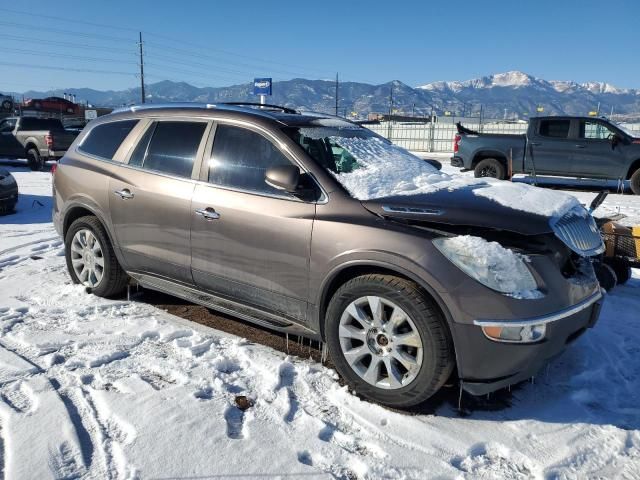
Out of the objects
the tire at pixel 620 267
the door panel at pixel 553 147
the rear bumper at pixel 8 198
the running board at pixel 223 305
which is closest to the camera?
the running board at pixel 223 305

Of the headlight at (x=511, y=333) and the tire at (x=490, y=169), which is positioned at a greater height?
the tire at (x=490, y=169)

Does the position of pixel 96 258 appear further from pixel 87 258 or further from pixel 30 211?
pixel 30 211

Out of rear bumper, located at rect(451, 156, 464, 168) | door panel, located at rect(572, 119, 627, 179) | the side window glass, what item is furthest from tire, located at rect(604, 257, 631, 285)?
rear bumper, located at rect(451, 156, 464, 168)

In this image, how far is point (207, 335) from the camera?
407 centimetres

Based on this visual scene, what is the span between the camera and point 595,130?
41.4 feet

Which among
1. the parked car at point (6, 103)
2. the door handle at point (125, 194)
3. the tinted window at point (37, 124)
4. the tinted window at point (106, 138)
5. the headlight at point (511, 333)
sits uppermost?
the parked car at point (6, 103)

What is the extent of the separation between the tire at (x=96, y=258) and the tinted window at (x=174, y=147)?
33.0 inches

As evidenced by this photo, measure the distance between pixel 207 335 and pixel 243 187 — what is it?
4.01ft

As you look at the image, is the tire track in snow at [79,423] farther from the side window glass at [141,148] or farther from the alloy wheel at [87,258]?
the side window glass at [141,148]

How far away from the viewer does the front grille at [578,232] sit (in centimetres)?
309

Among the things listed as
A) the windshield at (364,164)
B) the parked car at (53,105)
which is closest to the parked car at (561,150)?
the windshield at (364,164)

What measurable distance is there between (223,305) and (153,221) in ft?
3.00

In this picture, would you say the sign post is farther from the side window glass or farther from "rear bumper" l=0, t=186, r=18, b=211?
the side window glass

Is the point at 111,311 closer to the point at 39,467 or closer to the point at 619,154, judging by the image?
the point at 39,467
